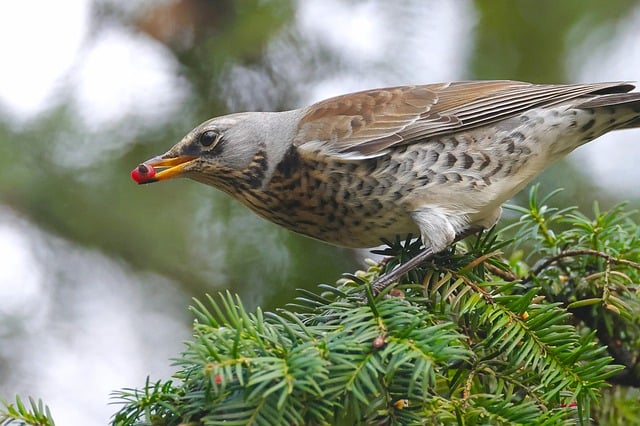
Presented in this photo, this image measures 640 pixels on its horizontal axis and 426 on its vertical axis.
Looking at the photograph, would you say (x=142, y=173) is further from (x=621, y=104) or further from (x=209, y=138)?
(x=621, y=104)

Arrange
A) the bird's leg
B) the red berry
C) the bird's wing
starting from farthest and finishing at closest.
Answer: the bird's wing, the red berry, the bird's leg

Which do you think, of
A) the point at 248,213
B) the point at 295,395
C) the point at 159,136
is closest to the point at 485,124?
the point at 248,213

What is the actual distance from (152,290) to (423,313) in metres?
1.64

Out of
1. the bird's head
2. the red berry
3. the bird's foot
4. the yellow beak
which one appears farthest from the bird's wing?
the bird's foot

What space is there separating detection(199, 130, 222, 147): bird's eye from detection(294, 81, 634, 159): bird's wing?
0.32 m

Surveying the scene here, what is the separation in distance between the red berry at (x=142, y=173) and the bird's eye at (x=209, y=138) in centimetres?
29

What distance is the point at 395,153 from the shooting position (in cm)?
321

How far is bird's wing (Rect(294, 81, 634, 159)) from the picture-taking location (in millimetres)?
3230

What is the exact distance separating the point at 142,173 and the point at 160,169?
19 cm

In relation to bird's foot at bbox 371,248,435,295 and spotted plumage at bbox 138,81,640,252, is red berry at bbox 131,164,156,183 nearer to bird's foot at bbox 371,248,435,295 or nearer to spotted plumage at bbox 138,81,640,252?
spotted plumage at bbox 138,81,640,252

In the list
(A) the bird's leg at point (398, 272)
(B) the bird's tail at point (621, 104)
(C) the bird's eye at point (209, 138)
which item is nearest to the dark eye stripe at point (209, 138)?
(C) the bird's eye at point (209, 138)

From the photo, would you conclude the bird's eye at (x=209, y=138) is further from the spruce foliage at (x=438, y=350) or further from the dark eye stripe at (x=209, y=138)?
the spruce foliage at (x=438, y=350)

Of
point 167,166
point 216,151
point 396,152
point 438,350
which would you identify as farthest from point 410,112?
point 438,350

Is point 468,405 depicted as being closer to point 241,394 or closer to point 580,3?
point 241,394
